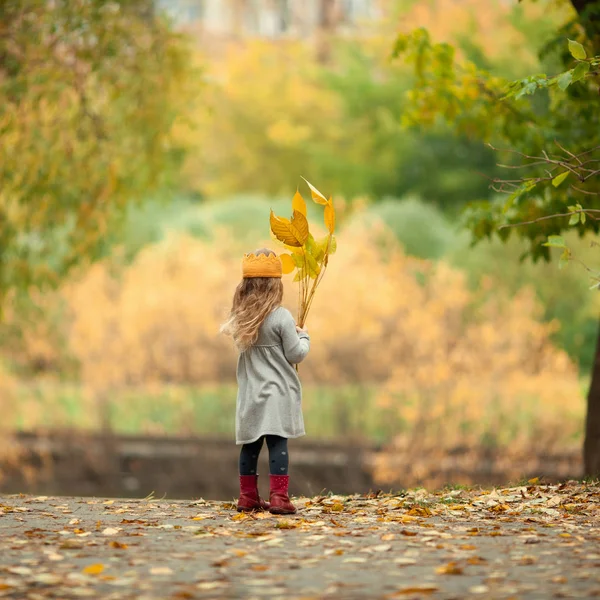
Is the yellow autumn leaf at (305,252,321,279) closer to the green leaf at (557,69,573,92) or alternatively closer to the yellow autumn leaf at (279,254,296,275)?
the yellow autumn leaf at (279,254,296,275)

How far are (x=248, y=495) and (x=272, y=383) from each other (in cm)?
67

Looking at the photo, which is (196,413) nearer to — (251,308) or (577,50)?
(251,308)

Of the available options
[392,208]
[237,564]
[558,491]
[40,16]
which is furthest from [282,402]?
[392,208]

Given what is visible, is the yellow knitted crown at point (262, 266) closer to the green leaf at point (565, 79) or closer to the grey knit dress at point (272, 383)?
the grey knit dress at point (272, 383)

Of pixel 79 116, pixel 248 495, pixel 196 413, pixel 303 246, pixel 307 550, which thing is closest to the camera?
pixel 307 550

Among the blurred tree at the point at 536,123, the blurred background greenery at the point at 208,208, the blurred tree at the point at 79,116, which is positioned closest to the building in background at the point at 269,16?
the blurred background greenery at the point at 208,208

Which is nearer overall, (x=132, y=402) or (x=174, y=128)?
(x=174, y=128)

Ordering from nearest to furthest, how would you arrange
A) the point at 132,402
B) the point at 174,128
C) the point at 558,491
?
the point at 558,491, the point at 174,128, the point at 132,402

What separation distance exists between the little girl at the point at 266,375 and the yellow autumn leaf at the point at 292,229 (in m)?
0.22

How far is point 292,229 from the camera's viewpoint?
6.70m

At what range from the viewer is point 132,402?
21953mm

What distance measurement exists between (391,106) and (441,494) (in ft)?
101

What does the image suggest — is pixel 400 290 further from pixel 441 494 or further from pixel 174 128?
pixel 441 494

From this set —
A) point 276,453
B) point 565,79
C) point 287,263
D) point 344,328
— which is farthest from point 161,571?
point 344,328
